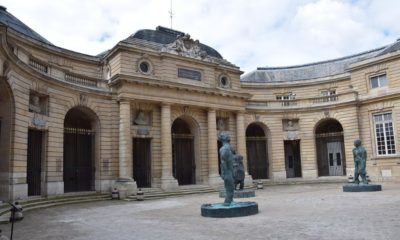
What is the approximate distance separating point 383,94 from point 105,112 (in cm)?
1920

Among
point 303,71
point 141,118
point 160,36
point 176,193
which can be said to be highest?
point 160,36

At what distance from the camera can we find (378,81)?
86.8 feet

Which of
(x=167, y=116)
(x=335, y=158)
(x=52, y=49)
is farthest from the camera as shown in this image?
(x=335, y=158)

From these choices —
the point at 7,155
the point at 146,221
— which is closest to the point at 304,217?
the point at 146,221

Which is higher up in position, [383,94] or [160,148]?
[383,94]

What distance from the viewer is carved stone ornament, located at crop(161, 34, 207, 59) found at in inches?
933

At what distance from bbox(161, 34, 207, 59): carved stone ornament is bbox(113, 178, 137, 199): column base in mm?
8748

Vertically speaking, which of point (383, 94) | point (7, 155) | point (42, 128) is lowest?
point (7, 155)

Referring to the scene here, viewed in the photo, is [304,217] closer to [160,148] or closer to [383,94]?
[160,148]

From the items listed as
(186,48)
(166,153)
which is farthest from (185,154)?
(186,48)

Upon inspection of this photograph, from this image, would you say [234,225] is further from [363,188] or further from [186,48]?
[186,48]

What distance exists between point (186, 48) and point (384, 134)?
15326mm

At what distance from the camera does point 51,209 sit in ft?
48.5

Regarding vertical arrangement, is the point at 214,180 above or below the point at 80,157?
below
